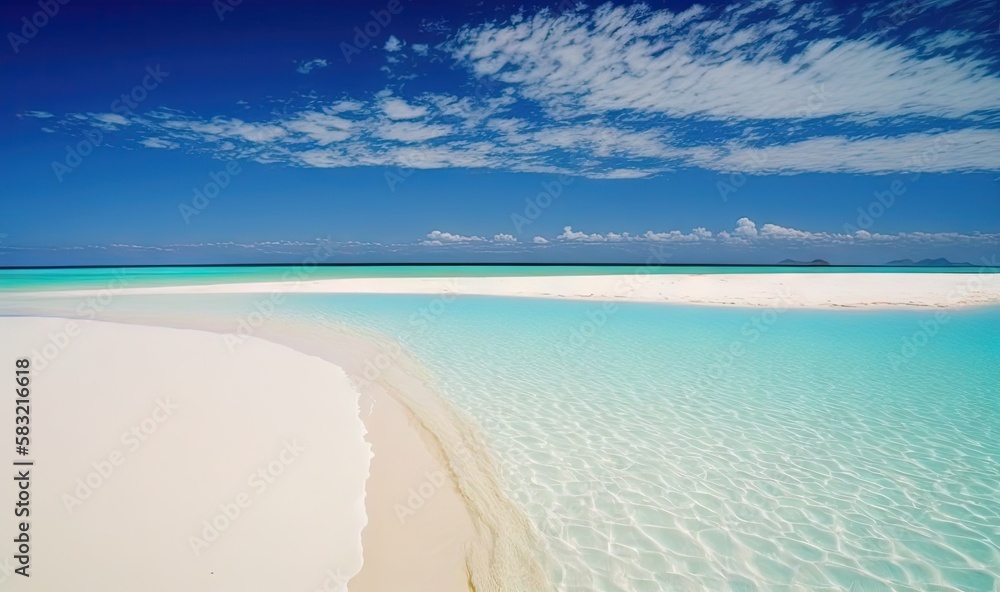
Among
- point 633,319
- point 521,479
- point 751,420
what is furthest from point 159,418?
point 633,319

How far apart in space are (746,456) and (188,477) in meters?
6.30

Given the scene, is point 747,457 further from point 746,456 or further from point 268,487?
point 268,487

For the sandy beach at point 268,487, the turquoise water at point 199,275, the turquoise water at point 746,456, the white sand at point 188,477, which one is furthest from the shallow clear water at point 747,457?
the turquoise water at point 199,275

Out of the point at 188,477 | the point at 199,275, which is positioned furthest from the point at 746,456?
the point at 199,275

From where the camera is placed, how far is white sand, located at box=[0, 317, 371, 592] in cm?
346

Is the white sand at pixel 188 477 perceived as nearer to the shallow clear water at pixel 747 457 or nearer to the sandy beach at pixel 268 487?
the sandy beach at pixel 268 487

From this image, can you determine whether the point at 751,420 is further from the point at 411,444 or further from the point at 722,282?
the point at 722,282

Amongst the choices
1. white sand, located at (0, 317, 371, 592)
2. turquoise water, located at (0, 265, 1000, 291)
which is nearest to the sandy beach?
white sand, located at (0, 317, 371, 592)

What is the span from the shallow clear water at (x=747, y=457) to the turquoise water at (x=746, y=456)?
2cm

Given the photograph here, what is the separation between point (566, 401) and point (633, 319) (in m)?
11.3

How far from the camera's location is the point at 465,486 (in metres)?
4.92

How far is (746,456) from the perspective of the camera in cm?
560

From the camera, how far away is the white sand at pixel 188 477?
346 centimetres

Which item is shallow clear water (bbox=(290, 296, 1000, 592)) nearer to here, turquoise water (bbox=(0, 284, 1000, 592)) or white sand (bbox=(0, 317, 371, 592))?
turquoise water (bbox=(0, 284, 1000, 592))
